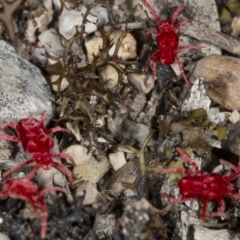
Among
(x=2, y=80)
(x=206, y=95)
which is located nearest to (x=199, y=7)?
(x=206, y=95)

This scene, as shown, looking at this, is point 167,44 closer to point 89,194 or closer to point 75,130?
point 75,130

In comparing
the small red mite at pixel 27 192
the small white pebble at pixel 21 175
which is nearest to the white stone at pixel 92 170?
the small white pebble at pixel 21 175

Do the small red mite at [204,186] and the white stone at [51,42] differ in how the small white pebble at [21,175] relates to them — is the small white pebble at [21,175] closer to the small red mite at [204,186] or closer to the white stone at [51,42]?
the small red mite at [204,186]

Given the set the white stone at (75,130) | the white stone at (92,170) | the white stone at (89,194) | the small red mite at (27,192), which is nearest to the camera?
the small red mite at (27,192)

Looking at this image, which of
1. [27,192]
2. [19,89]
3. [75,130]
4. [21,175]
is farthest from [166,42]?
[27,192]

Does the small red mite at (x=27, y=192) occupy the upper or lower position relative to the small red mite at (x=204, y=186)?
upper

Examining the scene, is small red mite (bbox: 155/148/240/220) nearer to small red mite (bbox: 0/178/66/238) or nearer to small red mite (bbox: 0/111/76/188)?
small red mite (bbox: 0/111/76/188)
